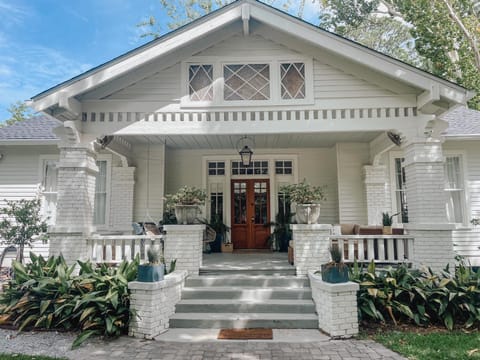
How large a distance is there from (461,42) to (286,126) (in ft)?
33.9

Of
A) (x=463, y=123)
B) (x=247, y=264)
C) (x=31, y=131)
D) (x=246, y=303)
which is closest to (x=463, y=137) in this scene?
(x=463, y=123)

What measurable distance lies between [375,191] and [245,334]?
18.0 feet

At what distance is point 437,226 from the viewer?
5543 millimetres

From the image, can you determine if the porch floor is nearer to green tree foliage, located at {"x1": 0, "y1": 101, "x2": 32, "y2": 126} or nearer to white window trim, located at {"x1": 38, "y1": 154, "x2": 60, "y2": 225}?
white window trim, located at {"x1": 38, "y1": 154, "x2": 60, "y2": 225}

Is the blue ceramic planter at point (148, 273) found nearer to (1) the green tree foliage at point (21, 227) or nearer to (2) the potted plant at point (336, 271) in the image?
(2) the potted plant at point (336, 271)

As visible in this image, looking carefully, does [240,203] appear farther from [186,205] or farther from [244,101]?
[244,101]

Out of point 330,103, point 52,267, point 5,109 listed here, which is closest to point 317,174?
point 330,103

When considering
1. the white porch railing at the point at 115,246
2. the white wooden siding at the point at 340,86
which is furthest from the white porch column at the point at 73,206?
the white wooden siding at the point at 340,86

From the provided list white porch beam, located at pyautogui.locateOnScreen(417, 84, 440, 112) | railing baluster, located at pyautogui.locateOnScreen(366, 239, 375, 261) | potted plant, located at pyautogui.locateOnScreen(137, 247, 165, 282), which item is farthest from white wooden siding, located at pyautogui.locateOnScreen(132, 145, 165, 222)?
white porch beam, located at pyautogui.locateOnScreen(417, 84, 440, 112)

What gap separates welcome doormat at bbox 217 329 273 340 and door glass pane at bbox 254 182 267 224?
486 centimetres

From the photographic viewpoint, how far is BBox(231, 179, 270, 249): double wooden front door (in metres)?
9.23

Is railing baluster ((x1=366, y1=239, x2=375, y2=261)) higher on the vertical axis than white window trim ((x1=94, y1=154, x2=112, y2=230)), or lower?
lower

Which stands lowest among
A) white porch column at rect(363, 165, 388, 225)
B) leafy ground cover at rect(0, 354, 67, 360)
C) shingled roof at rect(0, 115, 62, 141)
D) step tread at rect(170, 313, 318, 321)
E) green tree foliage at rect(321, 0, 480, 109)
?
leafy ground cover at rect(0, 354, 67, 360)

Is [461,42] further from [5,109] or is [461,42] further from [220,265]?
Answer: [5,109]
